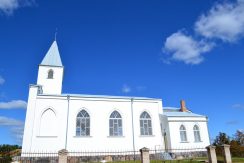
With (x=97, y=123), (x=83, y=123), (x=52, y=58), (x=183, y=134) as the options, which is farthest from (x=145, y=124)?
(x=52, y=58)

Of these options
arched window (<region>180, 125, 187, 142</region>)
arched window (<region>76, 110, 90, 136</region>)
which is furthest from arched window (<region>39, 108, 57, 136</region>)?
arched window (<region>180, 125, 187, 142</region>)

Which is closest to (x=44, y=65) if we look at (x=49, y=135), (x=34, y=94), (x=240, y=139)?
(x=34, y=94)

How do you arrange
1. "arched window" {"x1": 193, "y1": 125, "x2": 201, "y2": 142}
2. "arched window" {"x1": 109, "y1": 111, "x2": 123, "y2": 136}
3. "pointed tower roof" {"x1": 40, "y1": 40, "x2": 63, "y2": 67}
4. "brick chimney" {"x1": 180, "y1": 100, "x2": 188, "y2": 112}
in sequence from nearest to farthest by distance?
"arched window" {"x1": 109, "y1": 111, "x2": 123, "y2": 136} < "arched window" {"x1": 193, "y1": 125, "x2": 201, "y2": 142} < "pointed tower roof" {"x1": 40, "y1": 40, "x2": 63, "y2": 67} < "brick chimney" {"x1": 180, "y1": 100, "x2": 188, "y2": 112}

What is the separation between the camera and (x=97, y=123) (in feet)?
83.0

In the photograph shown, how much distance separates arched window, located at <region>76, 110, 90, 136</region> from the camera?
24.5 meters

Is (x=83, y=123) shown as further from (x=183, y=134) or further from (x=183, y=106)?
(x=183, y=106)

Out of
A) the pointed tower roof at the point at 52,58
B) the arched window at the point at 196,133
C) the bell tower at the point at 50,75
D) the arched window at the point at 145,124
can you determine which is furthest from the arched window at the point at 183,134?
the pointed tower roof at the point at 52,58

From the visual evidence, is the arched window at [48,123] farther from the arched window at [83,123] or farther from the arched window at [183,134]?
the arched window at [183,134]

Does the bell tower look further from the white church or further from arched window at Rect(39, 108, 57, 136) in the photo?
arched window at Rect(39, 108, 57, 136)

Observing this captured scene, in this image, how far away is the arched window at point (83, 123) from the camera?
2450 cm

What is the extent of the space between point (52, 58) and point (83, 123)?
1066 cm

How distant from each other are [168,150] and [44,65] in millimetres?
18361

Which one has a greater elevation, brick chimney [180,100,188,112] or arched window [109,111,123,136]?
brick chimney [180,100,188,112]

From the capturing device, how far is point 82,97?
1009 inches
